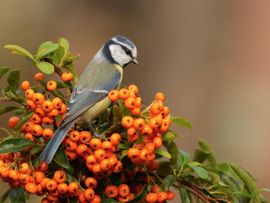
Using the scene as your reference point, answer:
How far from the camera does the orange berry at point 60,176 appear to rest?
220 cm

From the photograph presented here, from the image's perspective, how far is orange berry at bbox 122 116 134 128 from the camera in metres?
2.21

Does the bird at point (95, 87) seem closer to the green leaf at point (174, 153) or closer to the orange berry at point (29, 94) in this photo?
the orange berry at point (29, 94)

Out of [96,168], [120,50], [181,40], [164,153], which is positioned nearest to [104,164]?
[96,168]

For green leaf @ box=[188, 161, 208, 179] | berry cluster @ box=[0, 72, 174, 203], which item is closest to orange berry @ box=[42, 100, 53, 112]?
berry cluster @ box=[0, 72, 174, 203]

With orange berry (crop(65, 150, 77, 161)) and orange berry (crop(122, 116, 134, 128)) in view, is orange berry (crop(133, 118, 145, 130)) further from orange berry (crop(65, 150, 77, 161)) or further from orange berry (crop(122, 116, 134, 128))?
orange berry (crop(65, 150, 77, 161))

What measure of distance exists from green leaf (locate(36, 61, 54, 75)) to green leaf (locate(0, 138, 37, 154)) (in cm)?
28

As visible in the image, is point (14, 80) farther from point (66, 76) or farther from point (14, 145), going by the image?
point (14, 145)

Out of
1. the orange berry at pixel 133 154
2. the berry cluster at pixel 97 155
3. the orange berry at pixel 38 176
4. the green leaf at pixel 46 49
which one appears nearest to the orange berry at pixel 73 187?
the berry cluster at pixel 97 155

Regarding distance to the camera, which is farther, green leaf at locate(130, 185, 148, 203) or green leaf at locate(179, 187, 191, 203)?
green leaf at locate(179, 187, 191, 203)

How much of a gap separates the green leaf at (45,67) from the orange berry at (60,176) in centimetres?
39

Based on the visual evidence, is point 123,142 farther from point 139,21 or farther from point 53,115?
point 139,21

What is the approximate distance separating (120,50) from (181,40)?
13.7ft

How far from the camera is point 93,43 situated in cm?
721

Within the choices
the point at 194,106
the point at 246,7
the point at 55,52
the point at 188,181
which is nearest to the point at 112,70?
the point at 55,52
